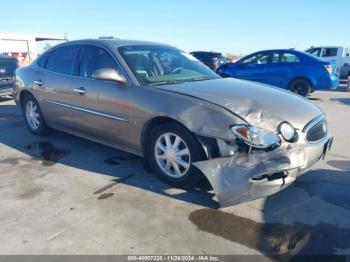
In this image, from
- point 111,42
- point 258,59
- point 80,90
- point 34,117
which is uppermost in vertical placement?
point 111,42

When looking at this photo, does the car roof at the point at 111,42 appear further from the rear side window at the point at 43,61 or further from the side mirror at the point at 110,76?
the rear side window at the point at 43,61

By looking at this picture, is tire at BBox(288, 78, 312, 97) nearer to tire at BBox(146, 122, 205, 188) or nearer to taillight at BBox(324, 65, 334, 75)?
taillight at BBox(324, 65, 334, 75)

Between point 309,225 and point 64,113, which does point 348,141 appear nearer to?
point 309,225

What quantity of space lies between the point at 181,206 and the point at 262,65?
323 inches

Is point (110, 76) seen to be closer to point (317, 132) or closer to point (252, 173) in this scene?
point (252, 173)

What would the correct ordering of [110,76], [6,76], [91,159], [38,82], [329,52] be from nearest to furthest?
[110,76]
[91,159]
[38,82]
[6,76]
[329,52]

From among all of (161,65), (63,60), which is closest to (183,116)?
(161,65)

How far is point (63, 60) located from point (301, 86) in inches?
293

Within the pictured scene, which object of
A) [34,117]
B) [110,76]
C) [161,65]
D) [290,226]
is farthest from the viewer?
[34,117]

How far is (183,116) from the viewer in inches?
128

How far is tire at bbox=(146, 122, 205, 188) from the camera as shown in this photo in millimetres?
3268

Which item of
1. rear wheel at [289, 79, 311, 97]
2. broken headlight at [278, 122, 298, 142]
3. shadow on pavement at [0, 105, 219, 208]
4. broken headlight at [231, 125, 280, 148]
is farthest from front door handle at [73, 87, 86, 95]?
rear wheel at [289, 79, 311, 97]

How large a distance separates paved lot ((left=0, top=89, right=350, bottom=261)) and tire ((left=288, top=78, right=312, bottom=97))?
567 cm

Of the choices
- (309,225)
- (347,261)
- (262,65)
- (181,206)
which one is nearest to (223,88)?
(181,206)
